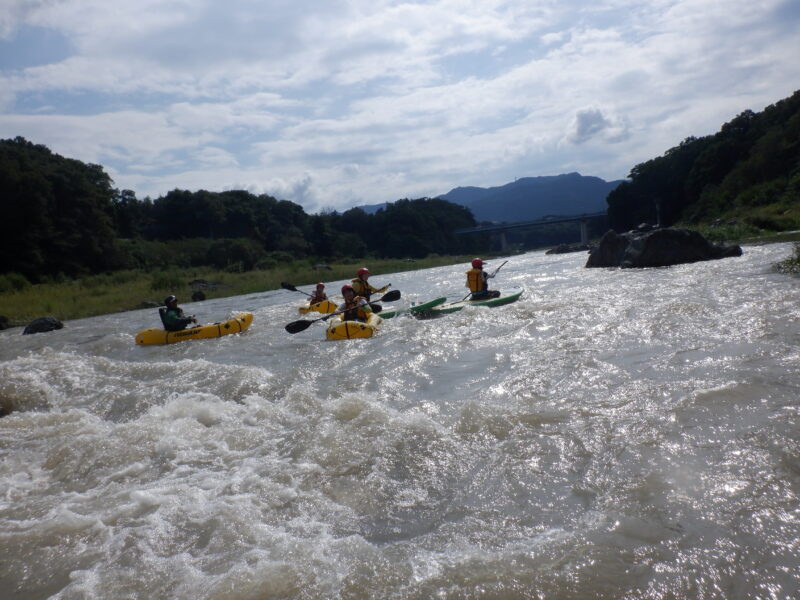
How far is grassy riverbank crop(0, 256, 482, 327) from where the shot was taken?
66.5 feet

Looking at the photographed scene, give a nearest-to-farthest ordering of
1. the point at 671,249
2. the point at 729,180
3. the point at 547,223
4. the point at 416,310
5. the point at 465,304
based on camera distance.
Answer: the point at 416,310, the point at 465,304, the point at 671,249, the point at 729,180, the point at 547,223

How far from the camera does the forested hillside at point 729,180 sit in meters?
29.8

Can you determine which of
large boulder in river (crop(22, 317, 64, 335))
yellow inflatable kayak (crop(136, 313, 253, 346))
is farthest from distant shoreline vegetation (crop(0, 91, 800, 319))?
yellow inflatable kayak (crop(136, 313, 253, 346))

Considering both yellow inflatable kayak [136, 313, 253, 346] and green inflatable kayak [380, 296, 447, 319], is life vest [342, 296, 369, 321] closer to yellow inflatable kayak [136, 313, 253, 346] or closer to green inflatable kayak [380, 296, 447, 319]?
green inflatable kayak [380, 296, 447, 319]

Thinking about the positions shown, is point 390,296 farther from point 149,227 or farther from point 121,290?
point 149,227

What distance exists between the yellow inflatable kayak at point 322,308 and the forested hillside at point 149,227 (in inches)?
812

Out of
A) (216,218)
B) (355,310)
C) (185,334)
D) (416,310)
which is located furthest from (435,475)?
(216,218)

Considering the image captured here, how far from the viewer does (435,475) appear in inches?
141

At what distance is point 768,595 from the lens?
2.13m

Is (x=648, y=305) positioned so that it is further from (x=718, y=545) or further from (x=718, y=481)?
(x=718, y=545)

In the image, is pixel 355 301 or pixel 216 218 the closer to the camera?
pixel 355 301

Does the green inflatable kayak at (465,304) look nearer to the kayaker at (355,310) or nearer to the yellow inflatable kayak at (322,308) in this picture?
the kayaker at (355,310)

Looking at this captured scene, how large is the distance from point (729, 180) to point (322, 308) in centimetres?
3343

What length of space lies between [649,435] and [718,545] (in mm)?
1283
